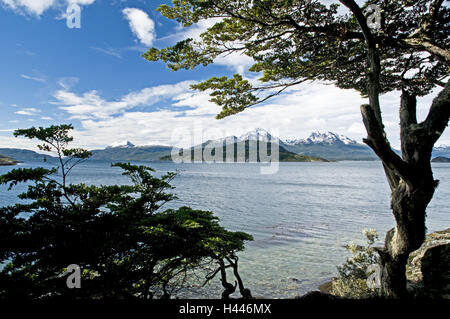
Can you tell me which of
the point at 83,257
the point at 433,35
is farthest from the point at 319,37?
the point at 83,257

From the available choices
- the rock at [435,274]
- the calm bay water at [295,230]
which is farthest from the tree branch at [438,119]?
the calm bay water at [295,230]

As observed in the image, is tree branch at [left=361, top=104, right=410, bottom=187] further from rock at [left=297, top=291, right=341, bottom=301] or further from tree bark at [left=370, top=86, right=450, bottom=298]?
rock at [left=297, top=291, right=341, bottom=301]

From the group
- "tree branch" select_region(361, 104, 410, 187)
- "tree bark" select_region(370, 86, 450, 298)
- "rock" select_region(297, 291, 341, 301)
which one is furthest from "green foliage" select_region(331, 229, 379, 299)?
"tree branch" select_region(361, 104, 410, 187)

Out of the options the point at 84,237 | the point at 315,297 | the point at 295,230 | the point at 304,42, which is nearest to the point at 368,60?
the point at 304,42

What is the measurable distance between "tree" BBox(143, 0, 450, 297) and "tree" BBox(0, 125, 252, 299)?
3.01m

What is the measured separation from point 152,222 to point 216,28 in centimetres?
453

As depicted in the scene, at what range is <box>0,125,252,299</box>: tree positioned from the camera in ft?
16.3

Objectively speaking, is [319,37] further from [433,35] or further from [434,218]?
[434,218]

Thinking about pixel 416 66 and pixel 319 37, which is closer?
pixel 319 37

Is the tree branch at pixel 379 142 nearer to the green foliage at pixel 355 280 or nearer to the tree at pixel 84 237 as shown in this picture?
the tree at pixel 84 237

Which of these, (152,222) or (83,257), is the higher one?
(152,222)

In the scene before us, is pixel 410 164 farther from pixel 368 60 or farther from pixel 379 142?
pixel 368 60
